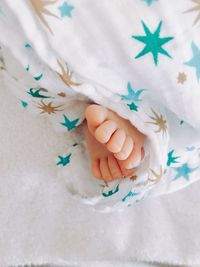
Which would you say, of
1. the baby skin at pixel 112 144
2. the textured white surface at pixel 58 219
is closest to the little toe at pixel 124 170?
the baby skin at pixel 112 144

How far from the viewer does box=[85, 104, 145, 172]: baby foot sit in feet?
1.89

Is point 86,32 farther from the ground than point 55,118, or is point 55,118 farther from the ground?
point 86,32

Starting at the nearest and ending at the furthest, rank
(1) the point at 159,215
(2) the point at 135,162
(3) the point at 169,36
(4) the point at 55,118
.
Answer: (3) the point at 169,36
(2) the point at 135,162
(4) the point at 55,118
(1) the point at 159,215

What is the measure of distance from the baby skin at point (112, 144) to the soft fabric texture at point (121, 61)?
0.02 metres

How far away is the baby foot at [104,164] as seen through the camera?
0.67 meters

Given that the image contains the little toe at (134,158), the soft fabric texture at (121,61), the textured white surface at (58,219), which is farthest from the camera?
the textured white surface at (58,219)

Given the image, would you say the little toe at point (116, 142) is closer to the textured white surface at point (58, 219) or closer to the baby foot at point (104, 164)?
the baby foot at point (104, 164)

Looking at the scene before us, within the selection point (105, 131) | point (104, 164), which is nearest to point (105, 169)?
point (104, 164)

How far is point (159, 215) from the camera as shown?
2.75 ft

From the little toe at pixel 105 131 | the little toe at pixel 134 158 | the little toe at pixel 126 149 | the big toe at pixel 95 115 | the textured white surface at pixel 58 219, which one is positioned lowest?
the textured white surface at pixel 58 219

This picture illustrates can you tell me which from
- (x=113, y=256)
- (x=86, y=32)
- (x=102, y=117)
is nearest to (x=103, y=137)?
(x=102, y=117)

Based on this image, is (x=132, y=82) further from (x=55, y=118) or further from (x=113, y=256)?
(x=113, y=256)

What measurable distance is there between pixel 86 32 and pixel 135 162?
8.0 inches

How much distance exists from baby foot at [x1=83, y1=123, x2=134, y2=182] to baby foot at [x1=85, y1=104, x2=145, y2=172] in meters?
0.03
